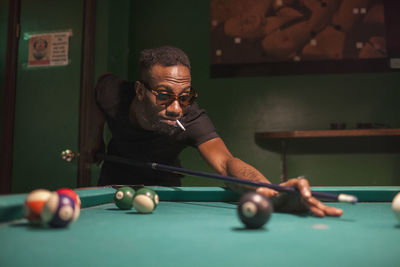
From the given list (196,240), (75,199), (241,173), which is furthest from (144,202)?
(241,173)

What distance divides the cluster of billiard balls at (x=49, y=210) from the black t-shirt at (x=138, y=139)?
1.29 m

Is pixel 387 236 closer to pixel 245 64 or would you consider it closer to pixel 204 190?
pixel 204 190

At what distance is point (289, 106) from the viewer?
12.6ft

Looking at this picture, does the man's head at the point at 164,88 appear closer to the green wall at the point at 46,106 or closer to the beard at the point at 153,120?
the beard at the point at 153,120

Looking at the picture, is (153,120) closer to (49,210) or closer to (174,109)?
(174,109)

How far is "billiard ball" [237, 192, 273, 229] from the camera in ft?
3.10

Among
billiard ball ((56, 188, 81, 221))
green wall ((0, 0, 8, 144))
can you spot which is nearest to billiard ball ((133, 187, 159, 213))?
billiard ball ((56, 188, 81, 221))

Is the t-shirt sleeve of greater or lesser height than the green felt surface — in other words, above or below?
above

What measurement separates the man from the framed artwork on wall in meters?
1.73

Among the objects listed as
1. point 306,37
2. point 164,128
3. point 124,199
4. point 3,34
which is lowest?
point 124,199

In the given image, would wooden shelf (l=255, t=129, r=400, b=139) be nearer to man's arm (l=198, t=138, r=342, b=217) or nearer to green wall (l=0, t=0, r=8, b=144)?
man's arm (l=198, t=138, r=342, b=217)

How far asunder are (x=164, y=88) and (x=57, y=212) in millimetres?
1238

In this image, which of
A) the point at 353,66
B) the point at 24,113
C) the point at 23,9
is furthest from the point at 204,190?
the point at 23,9

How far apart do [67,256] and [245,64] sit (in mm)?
3489
